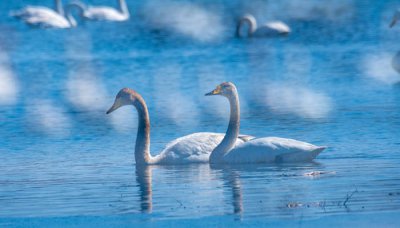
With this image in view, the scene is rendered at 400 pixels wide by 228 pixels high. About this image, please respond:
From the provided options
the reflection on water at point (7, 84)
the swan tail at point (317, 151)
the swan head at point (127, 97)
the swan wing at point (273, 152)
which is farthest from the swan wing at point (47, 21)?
the swan tail at point (317, 151)

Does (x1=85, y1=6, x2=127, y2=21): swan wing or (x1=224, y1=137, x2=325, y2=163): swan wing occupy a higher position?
(x1=85, y1=6, x2=127, y2=21): swan wing

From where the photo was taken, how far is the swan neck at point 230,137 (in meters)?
12.8

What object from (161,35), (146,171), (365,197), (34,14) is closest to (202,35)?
(161,35)

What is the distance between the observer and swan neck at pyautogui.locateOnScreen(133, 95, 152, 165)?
511 inches

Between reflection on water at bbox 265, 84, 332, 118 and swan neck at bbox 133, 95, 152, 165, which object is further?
reflection on water at bbox 265, 84, 332, 118

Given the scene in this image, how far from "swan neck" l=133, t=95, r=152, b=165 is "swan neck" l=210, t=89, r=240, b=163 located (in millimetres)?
742

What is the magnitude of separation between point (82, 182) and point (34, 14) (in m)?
30.9

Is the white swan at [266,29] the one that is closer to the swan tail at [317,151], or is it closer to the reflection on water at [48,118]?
the reflection on water at [48,118]

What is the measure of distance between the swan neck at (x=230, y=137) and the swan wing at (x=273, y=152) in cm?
11

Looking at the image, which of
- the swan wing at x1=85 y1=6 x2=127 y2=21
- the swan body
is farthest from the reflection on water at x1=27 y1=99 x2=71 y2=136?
the swan wing at x1=85 y1=6 x2=127 y2=21

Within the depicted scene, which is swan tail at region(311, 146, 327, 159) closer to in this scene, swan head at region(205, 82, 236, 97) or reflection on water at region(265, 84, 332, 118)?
swan head at region(205, 82, 236, 97)

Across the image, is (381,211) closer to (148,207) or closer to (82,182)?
(148,207)

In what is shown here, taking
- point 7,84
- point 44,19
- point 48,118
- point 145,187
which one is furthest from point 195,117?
point 44,19

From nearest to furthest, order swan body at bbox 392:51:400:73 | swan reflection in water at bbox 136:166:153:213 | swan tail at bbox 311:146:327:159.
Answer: swan reflection in water at bbox 136:166:153:213, swan tail at bbox 311:146:327:159, swan body at bbox 392:51:400:73
